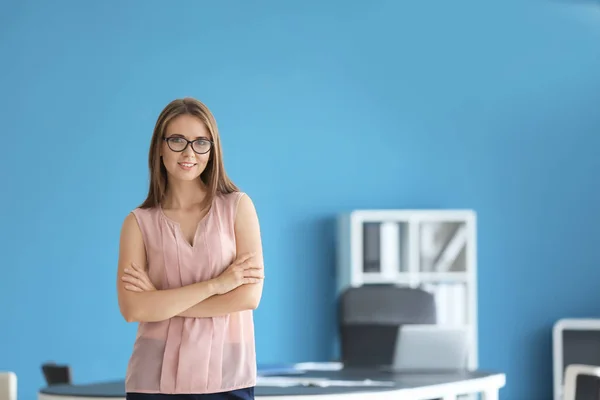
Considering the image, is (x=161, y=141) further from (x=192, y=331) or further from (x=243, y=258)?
(x=192, y=331)

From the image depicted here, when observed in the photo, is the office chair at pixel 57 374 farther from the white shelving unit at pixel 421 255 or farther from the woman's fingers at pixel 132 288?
the woman's fingers at pixel 132 288

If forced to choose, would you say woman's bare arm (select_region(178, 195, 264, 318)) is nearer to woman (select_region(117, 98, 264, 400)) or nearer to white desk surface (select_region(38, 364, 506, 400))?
woman (select_region(117, 98, 264, 400))

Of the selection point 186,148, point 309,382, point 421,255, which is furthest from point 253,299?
point 421,255

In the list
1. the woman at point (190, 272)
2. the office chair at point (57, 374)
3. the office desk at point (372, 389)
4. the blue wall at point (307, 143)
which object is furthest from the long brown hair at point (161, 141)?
the blue wall at point (307, 143)

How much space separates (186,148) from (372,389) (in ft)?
5.22

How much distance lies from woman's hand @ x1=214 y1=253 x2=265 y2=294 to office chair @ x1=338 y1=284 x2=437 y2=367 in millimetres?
3198

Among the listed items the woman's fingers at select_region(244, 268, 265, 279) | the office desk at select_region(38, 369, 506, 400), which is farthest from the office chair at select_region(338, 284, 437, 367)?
the woman's fingers at select_region(244, 268, 265, 279)

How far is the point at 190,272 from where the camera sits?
221 centimetres

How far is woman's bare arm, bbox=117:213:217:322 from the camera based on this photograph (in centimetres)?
215

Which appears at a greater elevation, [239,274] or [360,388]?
[239,274]

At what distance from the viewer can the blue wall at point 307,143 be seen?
6258 mm

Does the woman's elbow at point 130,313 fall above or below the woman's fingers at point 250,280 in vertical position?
below

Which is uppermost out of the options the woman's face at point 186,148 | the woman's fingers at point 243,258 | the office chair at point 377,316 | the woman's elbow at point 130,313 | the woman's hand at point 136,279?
the woman's face at point 186,148

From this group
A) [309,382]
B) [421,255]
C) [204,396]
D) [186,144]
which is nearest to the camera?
[204,396]
